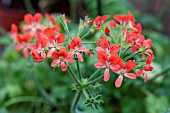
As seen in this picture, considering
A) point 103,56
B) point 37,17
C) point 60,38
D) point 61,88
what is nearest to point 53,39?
point 60,38

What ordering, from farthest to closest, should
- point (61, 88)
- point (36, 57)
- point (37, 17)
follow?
point (61, 88)
point (37, 17)
point (36, 57)

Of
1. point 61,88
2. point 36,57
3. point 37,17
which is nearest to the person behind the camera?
point 36,57

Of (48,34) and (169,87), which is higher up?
(48,34)

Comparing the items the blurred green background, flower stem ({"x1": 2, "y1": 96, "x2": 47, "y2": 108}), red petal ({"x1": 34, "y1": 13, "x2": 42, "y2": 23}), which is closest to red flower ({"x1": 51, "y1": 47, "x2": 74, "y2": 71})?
red petal ({"x1": 34, "y1": 13, "x2": 42, "y2": 23})

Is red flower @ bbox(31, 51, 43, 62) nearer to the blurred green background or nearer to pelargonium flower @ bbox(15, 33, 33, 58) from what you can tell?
pelargonium flower @ bbox(15, 33, 33, 58)

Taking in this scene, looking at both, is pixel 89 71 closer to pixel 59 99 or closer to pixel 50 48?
pixel 59 99

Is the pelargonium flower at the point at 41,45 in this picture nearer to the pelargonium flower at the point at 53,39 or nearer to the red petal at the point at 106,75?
the pelargonium flower at the point at 53,39

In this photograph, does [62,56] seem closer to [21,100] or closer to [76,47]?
[76,47]

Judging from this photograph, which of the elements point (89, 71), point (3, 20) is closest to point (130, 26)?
point (89, 71)

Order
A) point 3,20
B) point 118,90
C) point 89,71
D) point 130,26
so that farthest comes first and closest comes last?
point 3,20
point 118,90
point 89,71
point 130,26

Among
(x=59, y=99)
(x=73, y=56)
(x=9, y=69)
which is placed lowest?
(x=59, y=99)

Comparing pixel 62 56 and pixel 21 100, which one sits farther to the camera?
pixel 21 100
